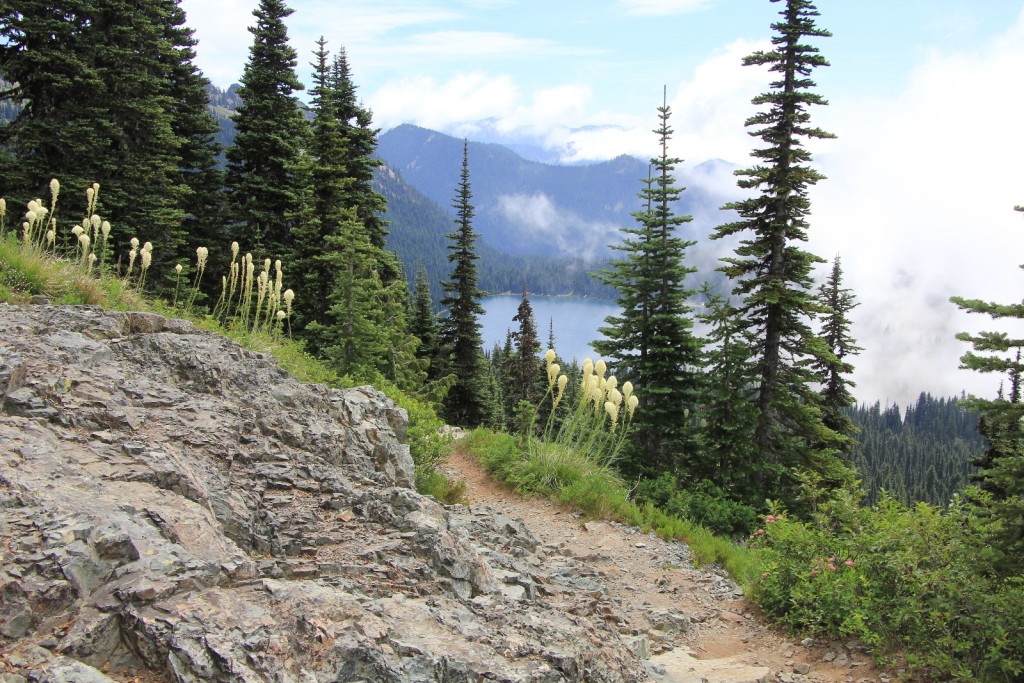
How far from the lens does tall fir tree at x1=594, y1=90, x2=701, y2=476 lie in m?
17.0

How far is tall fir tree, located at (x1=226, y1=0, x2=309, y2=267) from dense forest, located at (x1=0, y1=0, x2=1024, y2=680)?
3.4 inches

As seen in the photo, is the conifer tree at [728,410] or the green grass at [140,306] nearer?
the green grass at [140,306]

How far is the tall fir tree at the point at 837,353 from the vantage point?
23.7 metres

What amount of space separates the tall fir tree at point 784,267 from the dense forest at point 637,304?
6 centimetres

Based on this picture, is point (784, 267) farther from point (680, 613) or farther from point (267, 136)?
point (267, 136)

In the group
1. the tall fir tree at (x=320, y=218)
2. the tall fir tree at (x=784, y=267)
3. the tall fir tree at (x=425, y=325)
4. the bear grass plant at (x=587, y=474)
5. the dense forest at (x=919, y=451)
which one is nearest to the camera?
the bear grass plant at (x=587, y=474)

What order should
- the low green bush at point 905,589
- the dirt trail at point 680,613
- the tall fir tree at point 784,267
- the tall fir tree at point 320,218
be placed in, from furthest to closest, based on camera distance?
the tall fir tree at point 320,218 < the tall fir tree at point 784,267 < the dirt trail at point 680,613 < the low green bush at point 905,589

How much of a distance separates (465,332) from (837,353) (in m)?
15.5

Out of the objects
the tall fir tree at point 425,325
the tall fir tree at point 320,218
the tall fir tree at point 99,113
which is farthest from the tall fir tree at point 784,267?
the tall fir tree at point 425,325

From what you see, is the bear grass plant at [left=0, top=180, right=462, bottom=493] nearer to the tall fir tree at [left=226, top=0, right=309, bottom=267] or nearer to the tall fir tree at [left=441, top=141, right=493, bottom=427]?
the tall fir tree at [left=226, top=0, right=309, bottom=267]

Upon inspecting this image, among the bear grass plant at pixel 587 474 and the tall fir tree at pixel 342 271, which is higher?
the tall fir tree at pixel 342 271

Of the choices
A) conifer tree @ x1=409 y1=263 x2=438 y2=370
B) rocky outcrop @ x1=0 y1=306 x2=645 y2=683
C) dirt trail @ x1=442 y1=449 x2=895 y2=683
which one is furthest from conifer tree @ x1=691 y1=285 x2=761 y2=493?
conifer tree @ x1=409 y1=263 x2=438 y2=370

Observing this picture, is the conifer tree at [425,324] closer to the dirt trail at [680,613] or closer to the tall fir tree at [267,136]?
the tall fir tree at [267,136]

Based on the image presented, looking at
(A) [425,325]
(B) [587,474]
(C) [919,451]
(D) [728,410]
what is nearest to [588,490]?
(B) [587,474]
